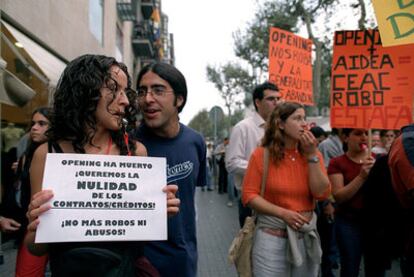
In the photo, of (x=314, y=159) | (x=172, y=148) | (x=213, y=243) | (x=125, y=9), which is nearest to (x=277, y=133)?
(x=314, y=159)

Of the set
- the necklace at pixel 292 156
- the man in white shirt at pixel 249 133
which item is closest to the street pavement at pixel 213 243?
the man in white shirt at pixel 249 133

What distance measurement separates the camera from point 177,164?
2.64m

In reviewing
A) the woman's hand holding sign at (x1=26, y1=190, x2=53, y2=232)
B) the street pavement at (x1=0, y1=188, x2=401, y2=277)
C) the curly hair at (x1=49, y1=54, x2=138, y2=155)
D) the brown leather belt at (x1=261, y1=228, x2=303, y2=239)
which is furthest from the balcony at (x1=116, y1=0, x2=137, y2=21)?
the woman's hand holding sign at (x1=26, y1=190, x2=53, y2=232)

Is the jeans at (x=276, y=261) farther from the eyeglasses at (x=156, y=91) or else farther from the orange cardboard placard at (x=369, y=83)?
the orange cardboard placard at (x=369, y=83)

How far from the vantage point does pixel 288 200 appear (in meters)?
3.23

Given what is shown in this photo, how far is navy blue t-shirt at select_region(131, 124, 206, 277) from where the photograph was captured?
249 cm

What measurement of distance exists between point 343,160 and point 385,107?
25.0 inches

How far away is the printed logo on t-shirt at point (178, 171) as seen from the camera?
2.62m

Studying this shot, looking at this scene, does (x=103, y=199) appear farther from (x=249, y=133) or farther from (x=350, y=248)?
(x=249, y=133)

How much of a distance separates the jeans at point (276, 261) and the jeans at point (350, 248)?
87 centimetres

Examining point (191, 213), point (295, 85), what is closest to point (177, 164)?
point (191, 213)

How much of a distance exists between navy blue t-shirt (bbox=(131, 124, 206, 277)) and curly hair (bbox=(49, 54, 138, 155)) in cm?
72

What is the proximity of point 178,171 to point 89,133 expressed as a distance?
85cm

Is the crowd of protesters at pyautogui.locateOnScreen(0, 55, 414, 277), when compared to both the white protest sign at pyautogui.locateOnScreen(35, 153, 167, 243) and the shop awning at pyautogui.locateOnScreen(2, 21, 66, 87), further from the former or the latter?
the shop awning at pyautogui.locateOnScreen(2, 21, 66, 87)
